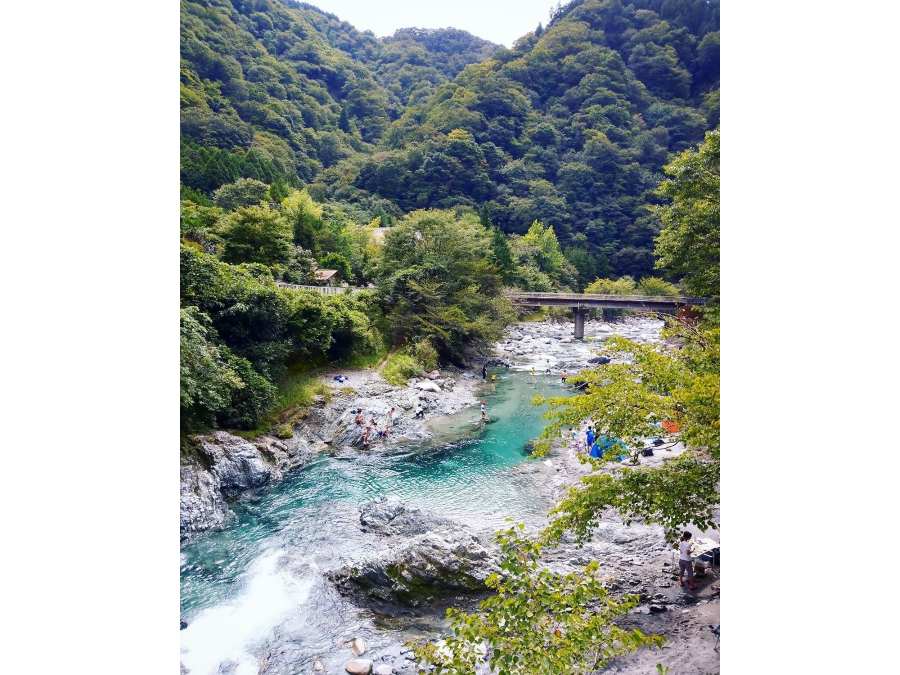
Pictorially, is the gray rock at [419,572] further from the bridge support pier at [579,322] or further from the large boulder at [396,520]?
the bridge support pier at [579,322]

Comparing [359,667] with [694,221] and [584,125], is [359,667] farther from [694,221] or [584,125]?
[584,125]

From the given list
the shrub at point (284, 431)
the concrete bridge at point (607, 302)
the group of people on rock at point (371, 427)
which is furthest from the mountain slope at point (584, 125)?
the shrub at point (284, 431)

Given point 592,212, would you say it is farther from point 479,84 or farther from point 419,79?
point 419,79

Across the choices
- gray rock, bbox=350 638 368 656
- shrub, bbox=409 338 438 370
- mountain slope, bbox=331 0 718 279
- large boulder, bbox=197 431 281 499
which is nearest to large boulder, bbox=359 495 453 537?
gray rock, bbox=350 638 368 656

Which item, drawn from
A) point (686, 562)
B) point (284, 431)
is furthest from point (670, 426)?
point (284, 431)

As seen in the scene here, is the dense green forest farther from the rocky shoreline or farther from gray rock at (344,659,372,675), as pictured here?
gray rock at (344,659,372,675)

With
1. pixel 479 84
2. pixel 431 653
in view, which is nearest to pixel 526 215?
pixel 479 84
